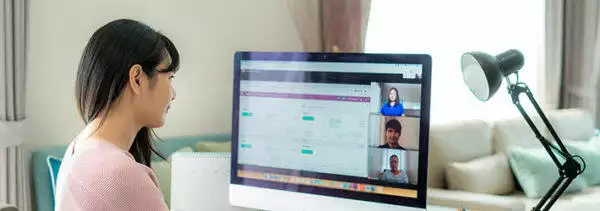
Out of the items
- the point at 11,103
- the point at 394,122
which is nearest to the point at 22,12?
the point at 11,103

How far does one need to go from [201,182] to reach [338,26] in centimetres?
203

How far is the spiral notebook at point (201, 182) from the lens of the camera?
1.52 metres

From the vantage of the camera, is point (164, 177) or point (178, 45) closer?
point (164, 177)

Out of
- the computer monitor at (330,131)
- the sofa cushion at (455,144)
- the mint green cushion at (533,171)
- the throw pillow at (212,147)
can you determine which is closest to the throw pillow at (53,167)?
the throw pillow at (212,147)

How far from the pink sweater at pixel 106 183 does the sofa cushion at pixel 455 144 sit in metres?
2.29

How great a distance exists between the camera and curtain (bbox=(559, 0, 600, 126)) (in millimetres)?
4270

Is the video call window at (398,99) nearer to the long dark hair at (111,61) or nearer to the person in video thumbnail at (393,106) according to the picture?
the person in video thumbnail at (393,106)

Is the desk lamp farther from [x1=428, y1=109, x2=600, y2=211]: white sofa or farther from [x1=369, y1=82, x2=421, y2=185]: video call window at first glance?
[x1=428, y1=109, x2=600, y2=211]: white sofa

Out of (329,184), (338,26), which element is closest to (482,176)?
(338,26)

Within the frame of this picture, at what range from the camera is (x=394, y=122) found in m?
1.36

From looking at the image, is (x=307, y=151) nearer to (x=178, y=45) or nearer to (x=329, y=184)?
(x=329, y=184)

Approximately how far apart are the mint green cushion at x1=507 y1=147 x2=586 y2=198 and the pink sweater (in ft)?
8.70

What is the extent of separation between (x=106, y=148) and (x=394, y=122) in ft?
1.95

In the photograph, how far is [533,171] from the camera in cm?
330
